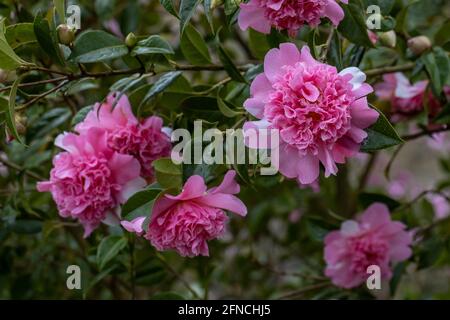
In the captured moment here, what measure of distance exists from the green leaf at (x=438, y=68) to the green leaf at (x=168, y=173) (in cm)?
41

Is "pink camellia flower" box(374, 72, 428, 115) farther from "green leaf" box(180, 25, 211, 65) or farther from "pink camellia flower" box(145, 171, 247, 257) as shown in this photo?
"pink camellia flower" box(145, 171, 247, 257)

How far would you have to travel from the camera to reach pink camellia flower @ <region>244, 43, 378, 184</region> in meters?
0.80

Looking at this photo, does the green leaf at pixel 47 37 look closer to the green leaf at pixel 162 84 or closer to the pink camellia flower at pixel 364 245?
the green leaf at pixel 162 84

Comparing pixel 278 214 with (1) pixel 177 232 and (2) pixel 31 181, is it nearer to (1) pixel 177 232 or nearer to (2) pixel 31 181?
(2) pixel 31 181

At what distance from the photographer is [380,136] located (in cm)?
85

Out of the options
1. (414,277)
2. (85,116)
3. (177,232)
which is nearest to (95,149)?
(85,116)

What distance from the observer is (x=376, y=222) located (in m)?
1.27

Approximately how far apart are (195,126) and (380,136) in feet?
0.79

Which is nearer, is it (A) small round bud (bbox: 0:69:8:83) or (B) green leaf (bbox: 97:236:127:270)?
(A) small round bud (bbox: 0:69:8:83)

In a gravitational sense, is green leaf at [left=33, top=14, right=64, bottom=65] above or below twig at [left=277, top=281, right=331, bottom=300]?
above

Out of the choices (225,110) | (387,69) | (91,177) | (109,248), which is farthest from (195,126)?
(387,69)

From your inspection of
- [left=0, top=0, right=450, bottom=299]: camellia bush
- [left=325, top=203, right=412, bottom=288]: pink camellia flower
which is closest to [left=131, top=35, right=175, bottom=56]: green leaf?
[left=0, top=0, right=450, bottom=299]: camellia bush

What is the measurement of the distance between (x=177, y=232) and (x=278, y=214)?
107 cm

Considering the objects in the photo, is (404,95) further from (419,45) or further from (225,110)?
(225,110)
